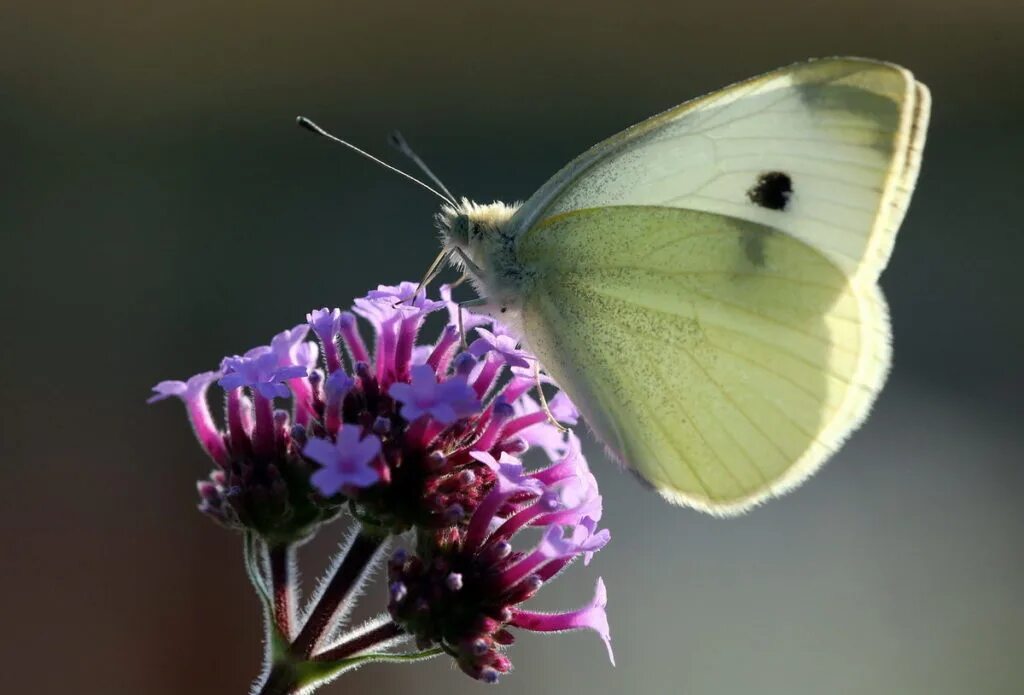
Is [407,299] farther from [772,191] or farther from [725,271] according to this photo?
[772,191]

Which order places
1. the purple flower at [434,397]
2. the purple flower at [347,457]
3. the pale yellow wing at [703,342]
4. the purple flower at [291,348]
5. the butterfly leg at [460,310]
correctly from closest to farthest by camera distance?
the purple flower at [347,457], the purple flower at [434,397], the pale yellow wing at [703,342], the purple flower at [291,348], the butterfly leg at [460,310]

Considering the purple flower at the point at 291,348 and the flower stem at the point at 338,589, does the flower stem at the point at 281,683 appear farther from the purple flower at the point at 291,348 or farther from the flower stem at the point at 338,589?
the purple flower at the point at 291,348

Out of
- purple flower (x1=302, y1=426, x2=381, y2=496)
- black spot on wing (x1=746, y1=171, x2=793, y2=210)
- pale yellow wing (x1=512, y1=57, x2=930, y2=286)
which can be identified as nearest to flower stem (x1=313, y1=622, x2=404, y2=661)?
purple flower (x1=302, y1=426, x2=381, y2=496)

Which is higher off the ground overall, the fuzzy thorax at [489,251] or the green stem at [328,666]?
the fuzzy thorax at [489,251]

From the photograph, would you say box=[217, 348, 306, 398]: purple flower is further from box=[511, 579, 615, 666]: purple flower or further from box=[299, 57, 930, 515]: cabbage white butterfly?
box=[511, 579, 615, 666]: purple flower

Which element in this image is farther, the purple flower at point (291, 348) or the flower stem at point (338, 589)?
the purple flower at point (291, 348)

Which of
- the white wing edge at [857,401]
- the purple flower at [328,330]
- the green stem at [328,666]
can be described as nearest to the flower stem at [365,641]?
the green stem at [328,666]

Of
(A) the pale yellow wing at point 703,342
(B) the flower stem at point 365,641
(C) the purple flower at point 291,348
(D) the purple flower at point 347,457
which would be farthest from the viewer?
(C) the purple flower at point 291,348

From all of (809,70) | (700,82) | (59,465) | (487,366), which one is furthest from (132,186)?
(809,70)
